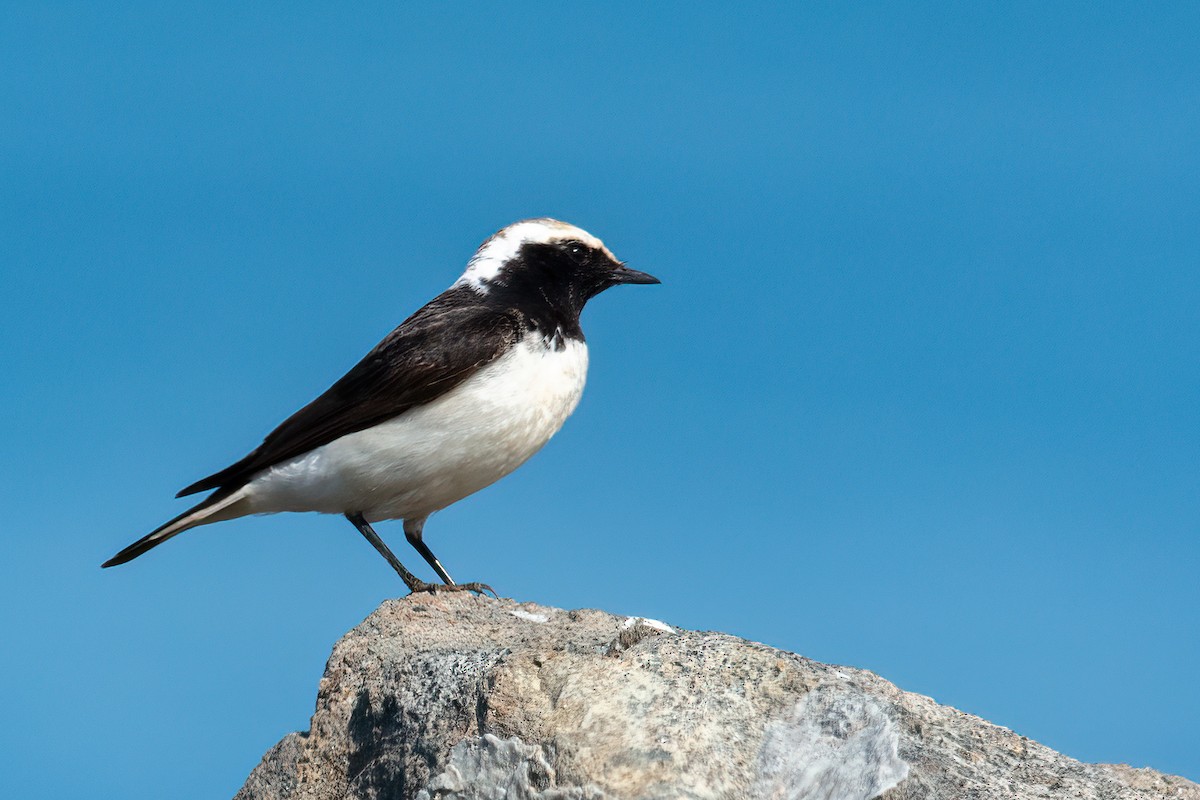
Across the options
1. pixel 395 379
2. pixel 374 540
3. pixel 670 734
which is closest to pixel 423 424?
pixel 395 379

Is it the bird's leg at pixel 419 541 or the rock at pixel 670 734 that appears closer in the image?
the rock at pixel 670 734

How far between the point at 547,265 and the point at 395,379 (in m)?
1.69

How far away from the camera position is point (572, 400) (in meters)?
8.91

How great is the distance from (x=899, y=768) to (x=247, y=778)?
3.72 metres

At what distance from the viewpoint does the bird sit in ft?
27.3

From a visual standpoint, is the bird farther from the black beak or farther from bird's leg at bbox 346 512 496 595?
the black beak

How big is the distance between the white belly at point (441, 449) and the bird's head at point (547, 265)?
2.61ft

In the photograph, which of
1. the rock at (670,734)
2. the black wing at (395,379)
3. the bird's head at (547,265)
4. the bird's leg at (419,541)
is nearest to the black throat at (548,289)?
the bird's head at (547,265)

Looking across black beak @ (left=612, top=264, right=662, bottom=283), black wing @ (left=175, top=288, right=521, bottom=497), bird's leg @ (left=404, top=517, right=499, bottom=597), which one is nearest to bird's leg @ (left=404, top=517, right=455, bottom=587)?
bird's leg @ (left=404, top=517, right=499, bottom=597)

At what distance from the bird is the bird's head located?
47 mm

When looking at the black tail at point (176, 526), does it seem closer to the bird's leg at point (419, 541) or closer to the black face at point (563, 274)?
the bird's leg at point (419, 541)

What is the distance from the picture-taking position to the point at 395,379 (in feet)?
27.8

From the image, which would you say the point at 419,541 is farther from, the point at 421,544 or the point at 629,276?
the point at 629,276

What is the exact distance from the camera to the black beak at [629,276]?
9.73 meters
